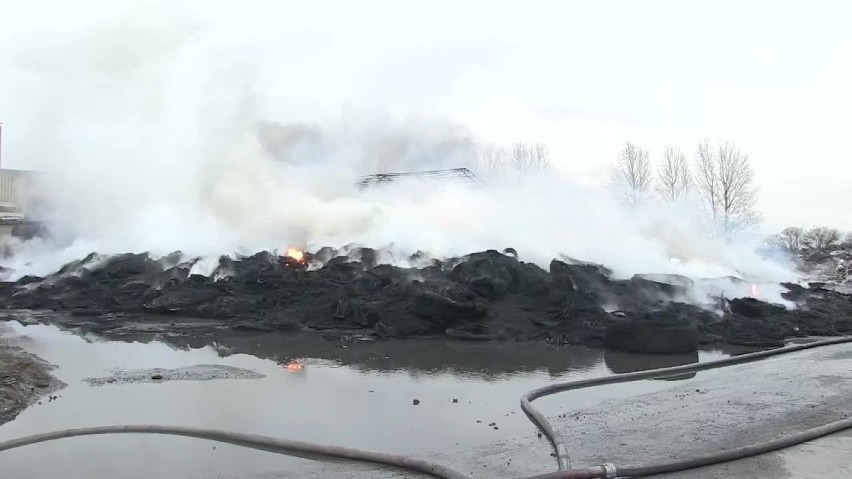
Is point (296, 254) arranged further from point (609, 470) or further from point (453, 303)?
point (609, 470)

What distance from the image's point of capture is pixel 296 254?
1825cm

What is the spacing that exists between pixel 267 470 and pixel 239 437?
770mm

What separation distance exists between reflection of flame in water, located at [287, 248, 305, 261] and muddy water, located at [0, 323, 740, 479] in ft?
20.6

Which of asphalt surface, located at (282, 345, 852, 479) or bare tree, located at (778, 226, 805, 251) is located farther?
bare tree, located at (778, 226, 805, 251)

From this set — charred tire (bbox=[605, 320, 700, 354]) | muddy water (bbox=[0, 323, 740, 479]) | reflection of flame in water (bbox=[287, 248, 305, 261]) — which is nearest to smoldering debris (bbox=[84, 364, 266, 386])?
muddy water (bbox=[0, 323, 740, 479])

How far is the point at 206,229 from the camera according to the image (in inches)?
887

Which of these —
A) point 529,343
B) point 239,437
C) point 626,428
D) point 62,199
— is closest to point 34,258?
point 62,199

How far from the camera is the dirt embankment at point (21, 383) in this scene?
6484mm

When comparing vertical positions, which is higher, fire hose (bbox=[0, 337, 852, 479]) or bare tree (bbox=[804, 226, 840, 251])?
bare tree (bbox=[804, 226, 840, 251])

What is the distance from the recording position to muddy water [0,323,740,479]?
5.13 m

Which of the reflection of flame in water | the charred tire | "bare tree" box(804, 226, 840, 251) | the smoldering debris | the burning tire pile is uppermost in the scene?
"bare tree" box(804, 226, 840, 251)

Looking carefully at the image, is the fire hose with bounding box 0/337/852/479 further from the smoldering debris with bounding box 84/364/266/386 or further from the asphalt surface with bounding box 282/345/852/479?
the smoldering debris with bounding box 84/364/266/386

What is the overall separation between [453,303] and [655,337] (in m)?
3.78

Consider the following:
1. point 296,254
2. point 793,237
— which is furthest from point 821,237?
point 296,254
